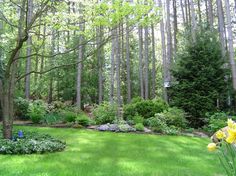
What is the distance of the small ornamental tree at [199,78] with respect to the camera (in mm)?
10344

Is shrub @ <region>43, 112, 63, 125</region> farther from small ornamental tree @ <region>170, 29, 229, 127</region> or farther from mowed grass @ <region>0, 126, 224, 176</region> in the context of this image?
small ornamental tree @ <region>170, 29, 229, 127</region>

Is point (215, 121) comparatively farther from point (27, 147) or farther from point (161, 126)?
point (27, 147)

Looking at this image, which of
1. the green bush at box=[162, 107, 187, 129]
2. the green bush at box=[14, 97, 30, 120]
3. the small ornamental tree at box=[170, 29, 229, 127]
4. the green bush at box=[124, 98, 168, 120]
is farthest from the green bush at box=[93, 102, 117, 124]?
the green bush at box=[14, 97, 30, 120]

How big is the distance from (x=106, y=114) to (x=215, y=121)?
11.6 feet

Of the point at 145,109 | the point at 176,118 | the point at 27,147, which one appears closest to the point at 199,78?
the point at 176,118

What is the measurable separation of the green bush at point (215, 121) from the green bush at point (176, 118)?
0.74m

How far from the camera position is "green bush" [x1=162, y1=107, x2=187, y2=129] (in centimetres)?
954

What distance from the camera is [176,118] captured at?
957 cm

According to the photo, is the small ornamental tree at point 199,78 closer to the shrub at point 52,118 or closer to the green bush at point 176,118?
the green bush at point 176,118

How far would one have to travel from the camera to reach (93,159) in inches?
204

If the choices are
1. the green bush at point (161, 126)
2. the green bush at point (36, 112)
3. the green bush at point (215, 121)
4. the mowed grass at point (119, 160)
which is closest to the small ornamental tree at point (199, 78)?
the green bush at point (215, 121)

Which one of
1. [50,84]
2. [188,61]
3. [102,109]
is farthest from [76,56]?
[188,61]

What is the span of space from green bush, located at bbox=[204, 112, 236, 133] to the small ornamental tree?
48 cm

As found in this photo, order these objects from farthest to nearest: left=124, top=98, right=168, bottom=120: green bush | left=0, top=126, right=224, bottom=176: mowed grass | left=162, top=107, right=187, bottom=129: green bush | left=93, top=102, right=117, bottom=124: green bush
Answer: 1. left=124, top=98, right=168, bottom=120: green bush
2. left=93, top=102, right=117, bottom=124: green bush
3. left=162, top=107, right=187, bottom=129: green bush
4. left=0, top=126, right=224, bottom=176: mowed grass
